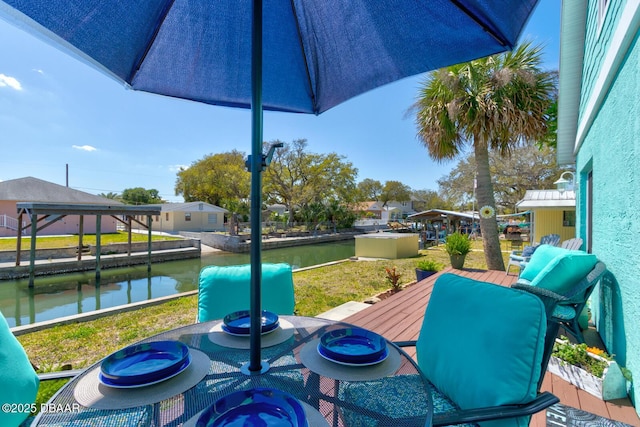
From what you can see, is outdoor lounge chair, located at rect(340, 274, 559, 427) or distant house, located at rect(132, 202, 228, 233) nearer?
outdoor lounge chair, located at rect(340, 274, 559, 427)

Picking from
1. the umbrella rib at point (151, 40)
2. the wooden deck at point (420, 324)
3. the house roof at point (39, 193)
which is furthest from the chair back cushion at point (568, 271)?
the house roof at point (39, 193)

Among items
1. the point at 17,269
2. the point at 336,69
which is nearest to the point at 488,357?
the point at 336,69

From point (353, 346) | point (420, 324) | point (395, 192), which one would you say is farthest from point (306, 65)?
point (395, 192)

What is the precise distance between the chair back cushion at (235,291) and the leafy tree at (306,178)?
68.3 ft

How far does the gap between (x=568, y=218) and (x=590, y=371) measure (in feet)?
36.3

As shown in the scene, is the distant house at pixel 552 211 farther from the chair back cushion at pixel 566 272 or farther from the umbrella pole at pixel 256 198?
the umbrella pole at pixel 256 198

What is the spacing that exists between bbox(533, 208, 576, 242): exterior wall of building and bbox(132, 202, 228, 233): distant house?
23.7 metres

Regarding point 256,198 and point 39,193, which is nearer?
point 256,198

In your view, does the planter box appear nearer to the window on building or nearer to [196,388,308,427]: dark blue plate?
[196,388,308,427]: dark blue plate

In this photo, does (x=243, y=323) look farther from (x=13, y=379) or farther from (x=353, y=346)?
(x=13, y=379)

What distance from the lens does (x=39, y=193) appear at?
19.3 meters

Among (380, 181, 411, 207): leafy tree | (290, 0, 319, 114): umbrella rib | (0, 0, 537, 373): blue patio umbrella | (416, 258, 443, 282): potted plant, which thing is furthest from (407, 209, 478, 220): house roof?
(380, 181, 411, 207): leafy tree

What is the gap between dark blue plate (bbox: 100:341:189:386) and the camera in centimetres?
91

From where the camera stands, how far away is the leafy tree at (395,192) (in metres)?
49.2
